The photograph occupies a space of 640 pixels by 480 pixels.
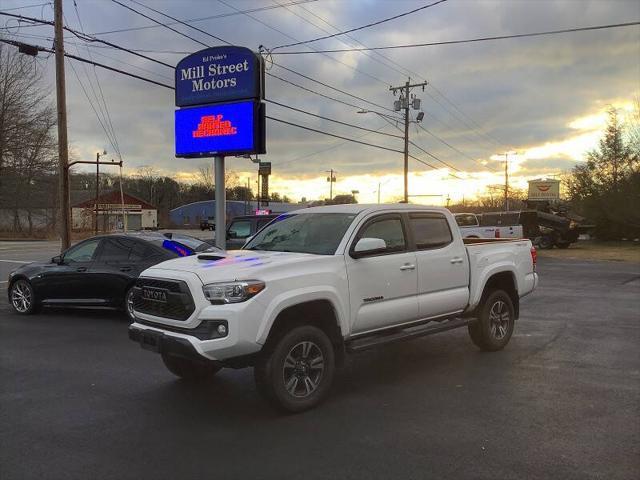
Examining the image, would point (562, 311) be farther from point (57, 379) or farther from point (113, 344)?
point (57, 379)

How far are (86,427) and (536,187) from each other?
71.4 metres

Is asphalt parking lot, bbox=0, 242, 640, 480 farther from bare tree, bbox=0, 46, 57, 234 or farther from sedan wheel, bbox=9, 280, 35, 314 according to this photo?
bare tree, bbox=0, 46, 57, 234

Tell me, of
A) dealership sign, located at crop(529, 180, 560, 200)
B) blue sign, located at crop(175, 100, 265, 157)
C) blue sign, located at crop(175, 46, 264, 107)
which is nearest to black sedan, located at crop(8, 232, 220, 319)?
blue sign, located at crop(175, 100, 265, 157)

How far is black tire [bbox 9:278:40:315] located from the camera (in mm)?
10297

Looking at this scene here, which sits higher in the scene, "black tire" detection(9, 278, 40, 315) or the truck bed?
the truck bed

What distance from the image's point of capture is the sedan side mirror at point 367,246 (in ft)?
17.6

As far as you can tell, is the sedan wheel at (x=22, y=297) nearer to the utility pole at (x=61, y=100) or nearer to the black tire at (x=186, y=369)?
the black tire at (x=186, y=369)

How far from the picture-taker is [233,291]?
4.68m

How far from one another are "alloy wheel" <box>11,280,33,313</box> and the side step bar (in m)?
7.45

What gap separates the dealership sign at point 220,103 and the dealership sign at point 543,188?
61645mm

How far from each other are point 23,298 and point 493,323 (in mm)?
8429

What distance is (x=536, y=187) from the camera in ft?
228

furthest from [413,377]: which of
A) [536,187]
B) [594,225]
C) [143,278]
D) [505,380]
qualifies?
[536,187]

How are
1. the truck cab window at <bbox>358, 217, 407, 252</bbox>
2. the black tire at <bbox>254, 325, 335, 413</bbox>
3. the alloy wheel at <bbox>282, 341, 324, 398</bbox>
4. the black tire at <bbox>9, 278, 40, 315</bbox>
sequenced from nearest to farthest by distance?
the black tire at <bbox>254, 325, 335, 413</bbox>
the alloy wheel at <bbox>282, 341, 324, 398</bbox>
the truck cab window at <bbox>358, 217, 407, 252</bbox>
the black tire at <bbox>9, 278, 40, 315</bbox>
